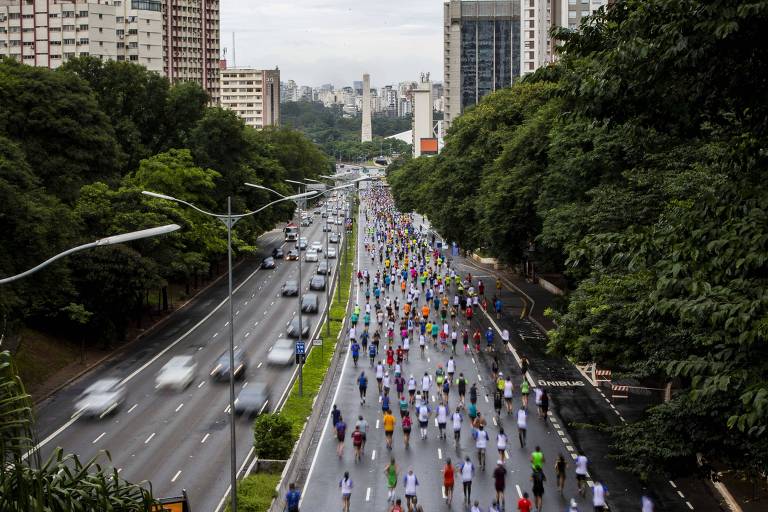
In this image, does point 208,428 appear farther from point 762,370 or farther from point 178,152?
point 178,152

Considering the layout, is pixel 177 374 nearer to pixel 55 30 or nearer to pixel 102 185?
pixel 102 185

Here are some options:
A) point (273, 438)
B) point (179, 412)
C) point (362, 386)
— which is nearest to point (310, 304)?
point (362, 386)

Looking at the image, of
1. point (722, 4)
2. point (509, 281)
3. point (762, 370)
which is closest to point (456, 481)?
point (762, 370)

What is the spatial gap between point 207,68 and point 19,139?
123 m

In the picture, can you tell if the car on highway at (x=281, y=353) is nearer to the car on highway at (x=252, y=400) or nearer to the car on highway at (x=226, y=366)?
the car on highway at (x=226, y=366)

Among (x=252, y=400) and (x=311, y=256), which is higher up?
(x=311, y=256)

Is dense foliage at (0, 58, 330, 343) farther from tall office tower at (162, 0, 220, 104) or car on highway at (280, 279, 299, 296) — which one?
tall office tower at (162, 0, 220, 104)

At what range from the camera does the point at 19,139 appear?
49.4 meters

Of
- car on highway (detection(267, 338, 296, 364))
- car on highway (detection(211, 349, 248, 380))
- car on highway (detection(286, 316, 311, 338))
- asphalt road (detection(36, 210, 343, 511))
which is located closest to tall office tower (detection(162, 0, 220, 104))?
asphalt road (detection(36, 210, 343, 511))

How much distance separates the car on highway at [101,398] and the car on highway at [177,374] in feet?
5.46

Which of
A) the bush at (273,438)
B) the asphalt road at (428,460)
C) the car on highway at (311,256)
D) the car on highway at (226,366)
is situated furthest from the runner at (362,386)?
the car on highway at (311,256)

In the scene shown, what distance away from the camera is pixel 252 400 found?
36062 mm

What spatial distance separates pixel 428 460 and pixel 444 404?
5825mm

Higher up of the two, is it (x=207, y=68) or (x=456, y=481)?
(x=207, y=68)
